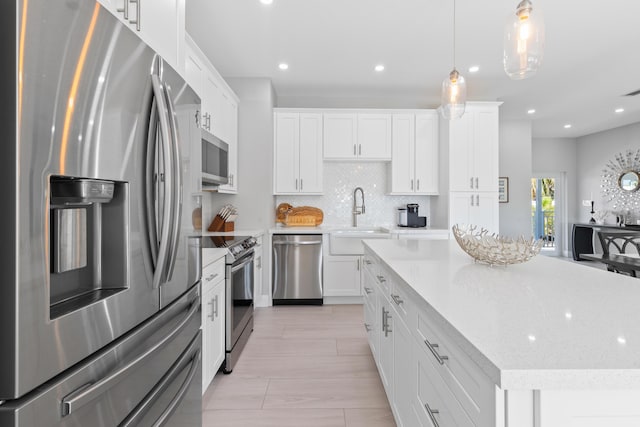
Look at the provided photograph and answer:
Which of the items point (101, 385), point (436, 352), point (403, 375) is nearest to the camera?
point (101, 385)

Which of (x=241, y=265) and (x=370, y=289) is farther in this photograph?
(x=241, y=265)

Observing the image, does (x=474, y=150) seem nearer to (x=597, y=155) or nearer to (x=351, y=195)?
(x=351, y=195)

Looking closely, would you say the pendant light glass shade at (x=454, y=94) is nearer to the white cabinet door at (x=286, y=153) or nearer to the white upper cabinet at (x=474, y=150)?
the white upper cabinet at (x=474, y=150)

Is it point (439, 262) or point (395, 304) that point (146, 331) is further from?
point (439, 262)

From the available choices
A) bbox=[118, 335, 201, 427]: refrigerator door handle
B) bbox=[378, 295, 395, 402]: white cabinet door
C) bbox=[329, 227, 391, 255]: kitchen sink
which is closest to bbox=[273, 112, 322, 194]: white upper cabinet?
bbox=[329, 227, 391, 255]: kitchen sink

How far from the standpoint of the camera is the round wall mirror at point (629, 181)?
7.02 meters

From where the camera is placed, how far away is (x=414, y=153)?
469cm

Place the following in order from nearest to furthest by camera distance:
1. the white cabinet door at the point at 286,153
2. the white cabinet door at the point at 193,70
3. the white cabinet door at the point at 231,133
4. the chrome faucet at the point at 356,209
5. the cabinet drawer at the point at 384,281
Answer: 1. the cabinet drawer at the point at 384,281
2. the white cabinet door at the point at 193,70
3. the white cabinet door at the point at 231,133
4. the white cabinet door at the point at 286,153
5. the chrome faucet at the point at 356,209

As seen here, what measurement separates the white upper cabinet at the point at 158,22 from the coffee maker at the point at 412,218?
3.52 meters

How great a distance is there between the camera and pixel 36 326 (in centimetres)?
69

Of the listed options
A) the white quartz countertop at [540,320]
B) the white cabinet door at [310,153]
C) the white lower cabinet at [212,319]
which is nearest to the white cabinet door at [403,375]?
the white quartz countertop at [540,320]

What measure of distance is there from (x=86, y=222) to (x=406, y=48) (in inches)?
137

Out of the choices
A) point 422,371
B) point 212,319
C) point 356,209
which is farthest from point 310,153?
point 422,371

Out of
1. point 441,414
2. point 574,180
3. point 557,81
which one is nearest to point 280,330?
point 441,414
